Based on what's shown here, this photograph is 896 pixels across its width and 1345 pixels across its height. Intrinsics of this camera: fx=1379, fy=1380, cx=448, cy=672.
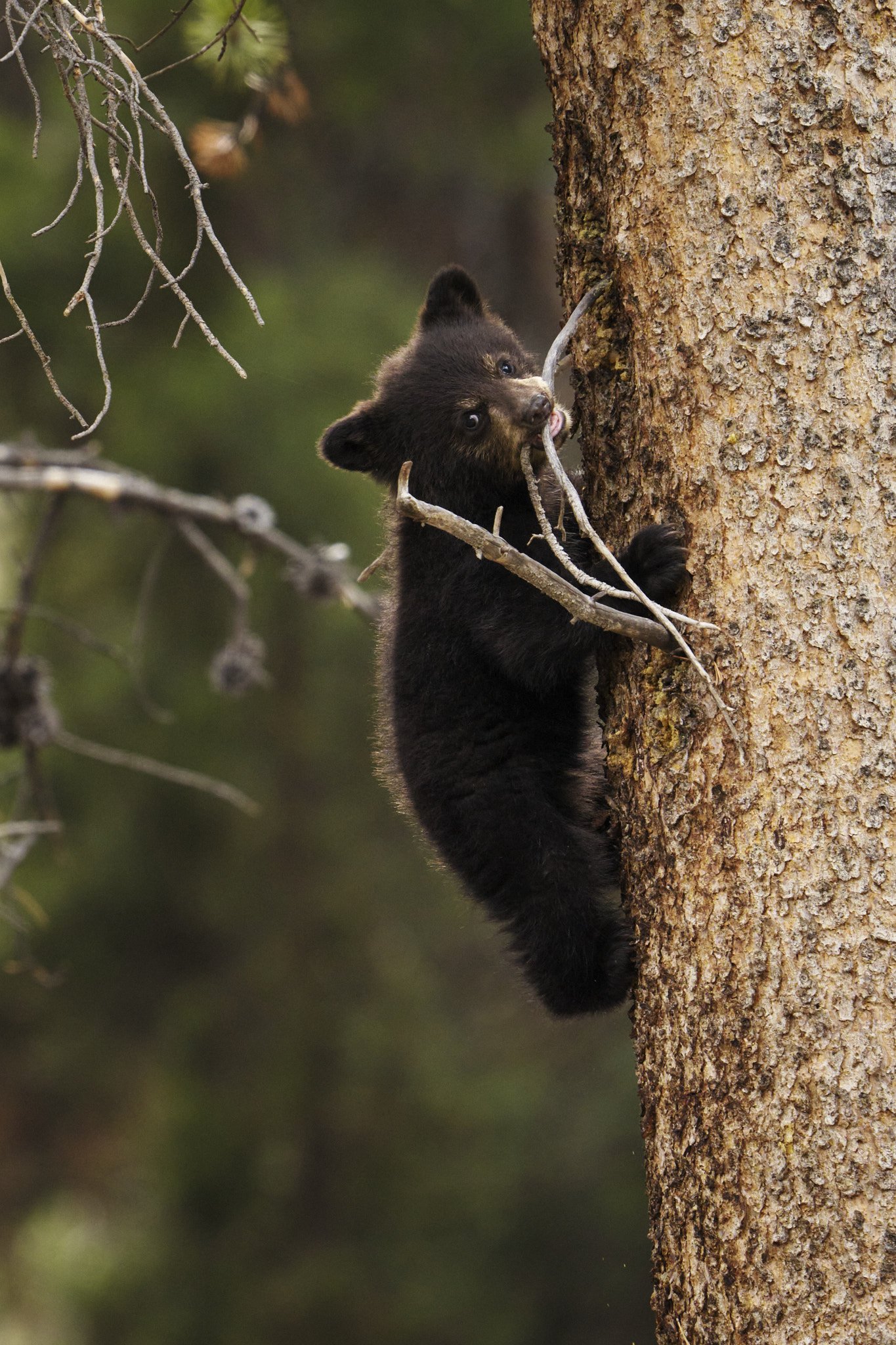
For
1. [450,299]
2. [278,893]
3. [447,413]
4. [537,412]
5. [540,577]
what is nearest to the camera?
[540,577]

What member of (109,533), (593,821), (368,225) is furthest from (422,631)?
(368,225)

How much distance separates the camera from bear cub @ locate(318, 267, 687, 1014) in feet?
10.1

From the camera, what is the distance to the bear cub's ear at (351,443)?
371cm

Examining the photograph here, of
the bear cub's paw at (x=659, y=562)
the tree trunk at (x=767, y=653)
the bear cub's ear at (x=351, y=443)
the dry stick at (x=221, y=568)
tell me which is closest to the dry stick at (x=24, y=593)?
the dry stick at (x=221, y=568)

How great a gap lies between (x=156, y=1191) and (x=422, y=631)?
6320mm

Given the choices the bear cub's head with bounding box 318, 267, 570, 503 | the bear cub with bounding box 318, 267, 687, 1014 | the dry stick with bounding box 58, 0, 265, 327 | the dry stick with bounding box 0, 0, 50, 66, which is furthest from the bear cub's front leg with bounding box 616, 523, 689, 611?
the dry stick with bounding box 0, 0, 50, 66

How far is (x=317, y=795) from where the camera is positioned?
899 centimetres

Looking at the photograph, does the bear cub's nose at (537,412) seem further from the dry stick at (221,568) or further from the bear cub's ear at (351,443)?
the dry stick at (221,568)

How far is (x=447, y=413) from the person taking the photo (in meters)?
3.75

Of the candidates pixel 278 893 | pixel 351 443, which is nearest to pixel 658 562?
pixel 351 443

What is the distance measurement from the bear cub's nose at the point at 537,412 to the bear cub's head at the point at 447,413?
13 centimetres

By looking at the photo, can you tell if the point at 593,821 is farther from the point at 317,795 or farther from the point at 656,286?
the point at 317,795

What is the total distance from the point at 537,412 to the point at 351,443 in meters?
0.68

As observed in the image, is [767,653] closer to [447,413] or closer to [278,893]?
[447,413]
